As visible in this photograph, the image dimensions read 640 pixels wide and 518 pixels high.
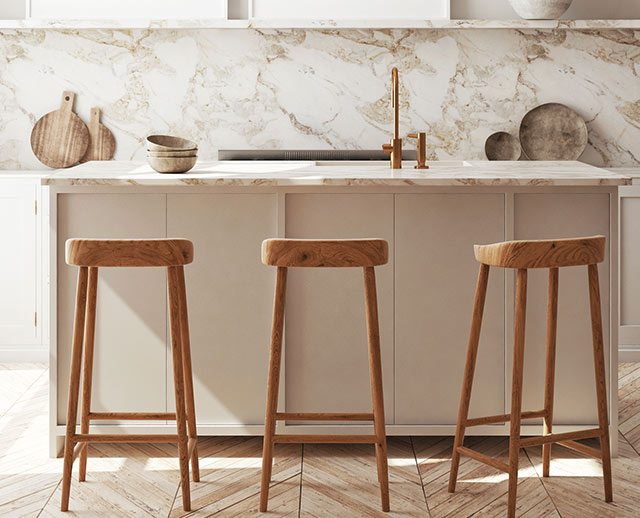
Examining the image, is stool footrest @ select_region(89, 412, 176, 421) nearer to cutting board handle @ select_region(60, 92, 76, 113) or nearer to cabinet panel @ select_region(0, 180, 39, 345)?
cabinet panel @ select_region(0, 180, 39, 345)

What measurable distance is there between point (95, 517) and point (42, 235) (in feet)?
7.49

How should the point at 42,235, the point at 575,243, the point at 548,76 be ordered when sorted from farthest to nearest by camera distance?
the point at 548,76, the point at 42,235, the point at 575,243

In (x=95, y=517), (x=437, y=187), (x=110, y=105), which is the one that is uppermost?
(x=110, y=105)

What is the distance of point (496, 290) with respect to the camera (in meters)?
3.09

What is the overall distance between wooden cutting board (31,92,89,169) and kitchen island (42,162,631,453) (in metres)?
2.02

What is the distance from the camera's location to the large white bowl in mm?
4648

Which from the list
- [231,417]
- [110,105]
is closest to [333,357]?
[231,417]

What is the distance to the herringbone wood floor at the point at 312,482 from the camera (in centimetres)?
265

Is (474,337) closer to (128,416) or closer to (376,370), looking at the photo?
(376,370)

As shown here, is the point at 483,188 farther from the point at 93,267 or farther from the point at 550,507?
the point at 93,267

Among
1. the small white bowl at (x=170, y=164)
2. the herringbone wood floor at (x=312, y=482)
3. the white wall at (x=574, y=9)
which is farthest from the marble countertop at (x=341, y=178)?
the white wall at (x=574, y=9)

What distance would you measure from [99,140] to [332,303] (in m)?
2.53

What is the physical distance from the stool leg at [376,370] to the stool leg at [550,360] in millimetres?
645

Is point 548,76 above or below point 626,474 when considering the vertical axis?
above
